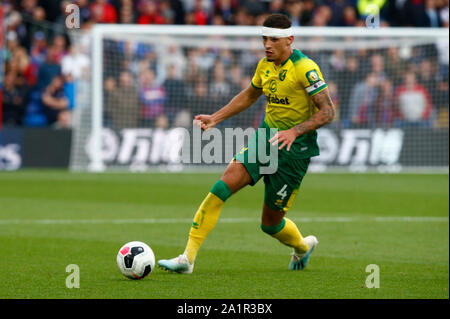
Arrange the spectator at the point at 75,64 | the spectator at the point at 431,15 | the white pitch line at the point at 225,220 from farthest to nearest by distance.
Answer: the spectator at the point at 431,15, the spectator at the point at 75,64, the white pitch line at the point at 225,220

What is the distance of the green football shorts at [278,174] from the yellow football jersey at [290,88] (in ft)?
0.88

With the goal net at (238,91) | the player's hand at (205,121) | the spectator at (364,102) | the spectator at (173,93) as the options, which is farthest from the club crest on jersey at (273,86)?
the spectator at (364,102)

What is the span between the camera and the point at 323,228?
1129 cm

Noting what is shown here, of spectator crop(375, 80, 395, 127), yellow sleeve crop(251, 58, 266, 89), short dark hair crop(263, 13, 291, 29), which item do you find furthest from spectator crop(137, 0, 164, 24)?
short dark hair crop(263, 13, 291, 29)

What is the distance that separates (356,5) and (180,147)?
22.0 ft

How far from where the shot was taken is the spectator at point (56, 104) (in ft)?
68.5

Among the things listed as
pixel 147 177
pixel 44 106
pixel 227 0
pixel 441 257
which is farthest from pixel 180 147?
pixel 441 257

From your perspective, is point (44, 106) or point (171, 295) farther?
point (44, 106)

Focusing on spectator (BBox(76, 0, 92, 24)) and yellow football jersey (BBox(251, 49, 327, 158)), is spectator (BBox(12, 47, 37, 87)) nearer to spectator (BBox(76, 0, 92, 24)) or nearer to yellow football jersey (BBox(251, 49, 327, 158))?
spectator (BBox(76, 0, 92, 24))

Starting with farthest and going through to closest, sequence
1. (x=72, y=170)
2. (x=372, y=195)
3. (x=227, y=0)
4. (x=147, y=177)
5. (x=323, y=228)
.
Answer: (x=227, y=0)
(x=72, y=170)
(x=147, y=177)
(x=372, y=195)
(x=323, y=228)

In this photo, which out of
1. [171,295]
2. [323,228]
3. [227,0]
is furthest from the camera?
[227,0]

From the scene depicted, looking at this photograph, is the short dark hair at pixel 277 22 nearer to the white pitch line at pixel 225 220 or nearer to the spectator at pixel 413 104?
the white pitch line at pixel 225 220

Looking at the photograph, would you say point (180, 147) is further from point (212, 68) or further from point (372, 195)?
point (372, 195)

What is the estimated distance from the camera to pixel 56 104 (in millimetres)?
20906
